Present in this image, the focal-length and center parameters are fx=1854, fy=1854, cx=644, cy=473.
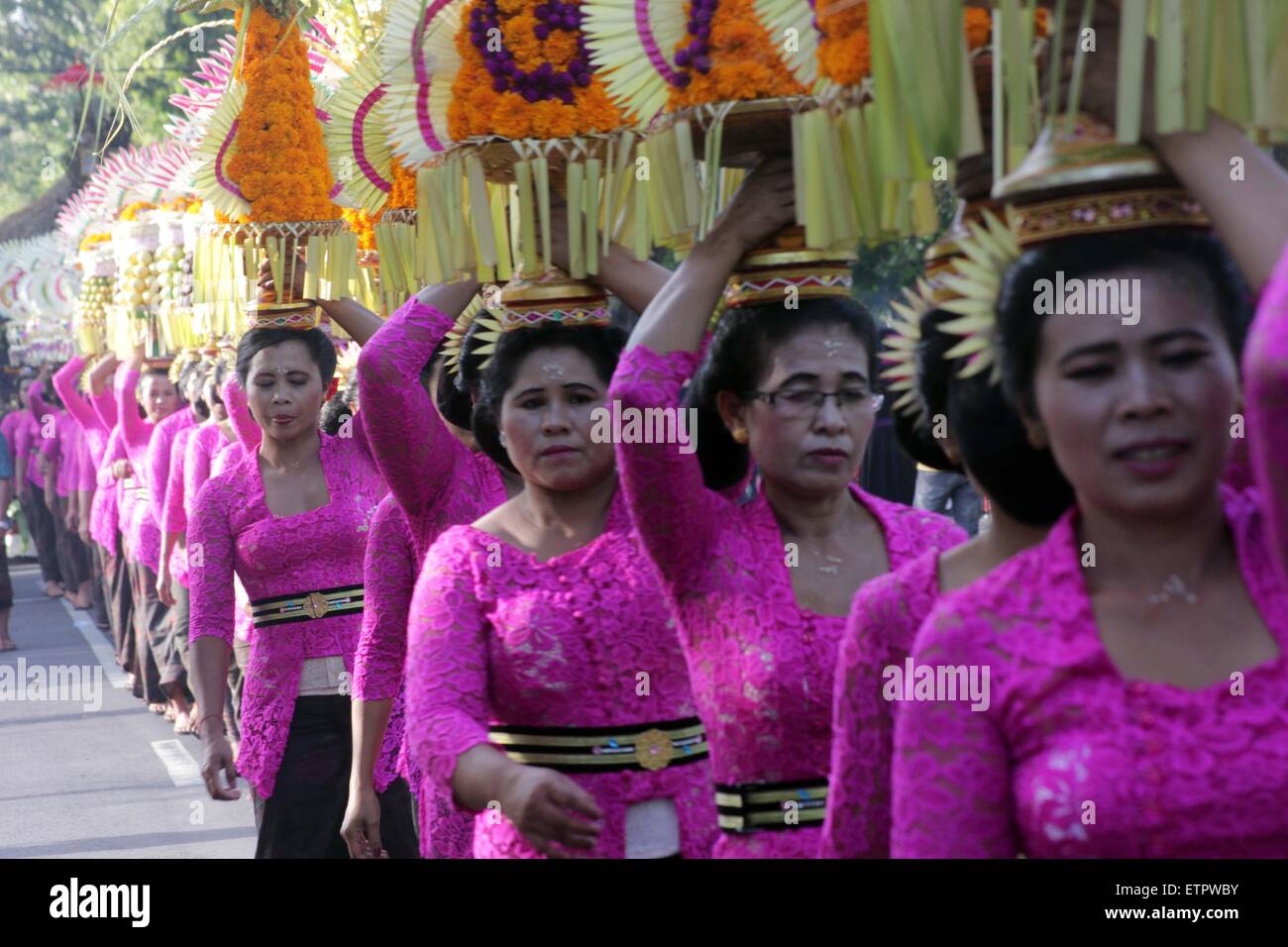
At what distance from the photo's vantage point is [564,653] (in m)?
3.42

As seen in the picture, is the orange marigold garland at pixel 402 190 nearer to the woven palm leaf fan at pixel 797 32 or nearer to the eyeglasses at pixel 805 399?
the eyeglasses at pixel 805 399

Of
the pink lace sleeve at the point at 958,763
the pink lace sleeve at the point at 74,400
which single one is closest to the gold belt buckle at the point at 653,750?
the pink lace sleeve at the point at 958,763

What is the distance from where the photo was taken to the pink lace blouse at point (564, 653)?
3400mm

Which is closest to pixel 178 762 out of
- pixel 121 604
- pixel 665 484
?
pixel 121 604

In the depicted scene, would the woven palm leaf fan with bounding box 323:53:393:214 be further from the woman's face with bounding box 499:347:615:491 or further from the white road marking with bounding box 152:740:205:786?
the white road marking with bounding box 152:740:205:786

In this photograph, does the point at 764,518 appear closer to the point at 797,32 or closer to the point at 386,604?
the point at 797,32

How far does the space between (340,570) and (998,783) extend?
406 centimetres

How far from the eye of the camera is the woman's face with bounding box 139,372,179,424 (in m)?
11.2

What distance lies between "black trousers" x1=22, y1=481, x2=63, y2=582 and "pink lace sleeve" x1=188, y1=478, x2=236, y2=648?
1489cm

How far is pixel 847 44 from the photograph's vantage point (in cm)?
255

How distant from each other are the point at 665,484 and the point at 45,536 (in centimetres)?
1861

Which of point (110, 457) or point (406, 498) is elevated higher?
point (110, 457)

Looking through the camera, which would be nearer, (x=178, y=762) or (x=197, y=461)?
(x=197, y=461)
